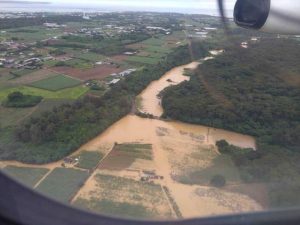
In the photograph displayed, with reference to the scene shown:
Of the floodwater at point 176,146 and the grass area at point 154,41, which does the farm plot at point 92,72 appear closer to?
the floodwater at point 176,146

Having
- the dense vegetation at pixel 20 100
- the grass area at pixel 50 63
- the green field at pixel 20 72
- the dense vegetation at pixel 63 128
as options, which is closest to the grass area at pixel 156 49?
the grass area at pixel 50 63

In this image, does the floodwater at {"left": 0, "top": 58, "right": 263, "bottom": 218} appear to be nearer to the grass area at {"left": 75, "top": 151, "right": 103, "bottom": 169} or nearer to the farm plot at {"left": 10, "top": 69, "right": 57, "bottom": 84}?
the grass area at {"left": 75, "top": 151, "right": 103, "bottom": 169}

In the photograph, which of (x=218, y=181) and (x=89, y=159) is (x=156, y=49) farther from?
(x=218, y=181)

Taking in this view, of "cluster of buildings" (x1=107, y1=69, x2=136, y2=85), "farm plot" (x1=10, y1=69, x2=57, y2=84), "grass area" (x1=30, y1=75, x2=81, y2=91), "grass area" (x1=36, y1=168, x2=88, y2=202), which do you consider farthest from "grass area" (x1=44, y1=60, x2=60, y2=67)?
"grass area" (x1=36, y1=168, x2=88, y2=202)

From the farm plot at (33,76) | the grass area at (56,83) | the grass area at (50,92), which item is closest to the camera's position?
the grass area at (50,92)

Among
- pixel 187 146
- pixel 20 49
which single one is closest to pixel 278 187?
pixel 187 146

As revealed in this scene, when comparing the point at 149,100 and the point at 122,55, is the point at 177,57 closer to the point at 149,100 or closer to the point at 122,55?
the point at 149,100
